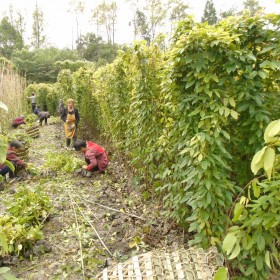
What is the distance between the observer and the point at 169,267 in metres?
1.79

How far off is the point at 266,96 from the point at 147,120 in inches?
72.0

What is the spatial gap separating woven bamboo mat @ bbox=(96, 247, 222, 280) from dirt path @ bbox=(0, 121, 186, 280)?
2.62ft

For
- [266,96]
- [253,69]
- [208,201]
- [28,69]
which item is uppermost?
[28,69]

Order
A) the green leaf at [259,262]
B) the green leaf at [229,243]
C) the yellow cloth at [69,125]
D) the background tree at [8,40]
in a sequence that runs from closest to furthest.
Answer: the green leaf at [229,243] < the green leaf at [259,262] < the yellow cloth at [69,125] < the background tree at [8,40]

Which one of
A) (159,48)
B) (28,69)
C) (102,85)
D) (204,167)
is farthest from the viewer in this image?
(28,69)

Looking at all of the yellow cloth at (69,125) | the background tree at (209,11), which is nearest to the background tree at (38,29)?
the background tree at (209,11)

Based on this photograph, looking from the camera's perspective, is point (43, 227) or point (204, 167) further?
point (43, 227)

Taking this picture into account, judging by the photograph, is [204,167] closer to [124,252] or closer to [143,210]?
[124,252]

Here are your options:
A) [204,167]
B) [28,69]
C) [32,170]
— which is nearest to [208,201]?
[204,167]

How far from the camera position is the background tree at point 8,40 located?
112 feet

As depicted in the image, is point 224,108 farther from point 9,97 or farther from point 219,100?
point 9,97

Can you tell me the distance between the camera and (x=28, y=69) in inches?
1133

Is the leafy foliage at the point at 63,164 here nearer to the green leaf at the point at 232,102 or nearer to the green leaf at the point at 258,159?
the green leaf at the point at 232,102

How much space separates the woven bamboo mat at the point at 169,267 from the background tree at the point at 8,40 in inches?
1522
